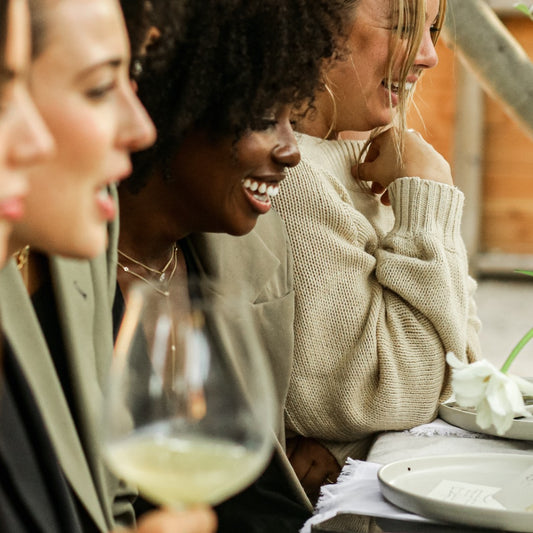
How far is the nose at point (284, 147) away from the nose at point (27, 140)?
0.93m

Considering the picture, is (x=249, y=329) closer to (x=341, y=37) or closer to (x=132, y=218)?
(x=132, y=218)

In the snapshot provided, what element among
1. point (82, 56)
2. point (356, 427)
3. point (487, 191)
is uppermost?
point (82, 56)

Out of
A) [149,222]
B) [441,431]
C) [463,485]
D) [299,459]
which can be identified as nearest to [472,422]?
[441,431]

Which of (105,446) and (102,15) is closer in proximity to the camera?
(105,446)

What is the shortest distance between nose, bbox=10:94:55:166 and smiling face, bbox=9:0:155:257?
8 cm

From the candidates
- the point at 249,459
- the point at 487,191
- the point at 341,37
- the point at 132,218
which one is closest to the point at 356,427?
the point at 132,218

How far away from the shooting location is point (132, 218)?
5.67ft

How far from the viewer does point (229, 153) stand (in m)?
1.61

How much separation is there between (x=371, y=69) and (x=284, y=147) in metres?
0.59

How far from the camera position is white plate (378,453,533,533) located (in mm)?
1141

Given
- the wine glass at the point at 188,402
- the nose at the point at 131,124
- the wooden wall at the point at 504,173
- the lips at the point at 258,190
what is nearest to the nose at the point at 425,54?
the lips at the point at 258,190

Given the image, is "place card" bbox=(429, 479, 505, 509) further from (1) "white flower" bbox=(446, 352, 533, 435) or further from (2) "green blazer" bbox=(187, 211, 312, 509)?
(2) "green blazer" bbox=(187, 211, 312, 509)

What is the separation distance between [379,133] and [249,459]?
5.42 ft

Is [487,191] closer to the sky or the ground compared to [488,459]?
closer to the ground
